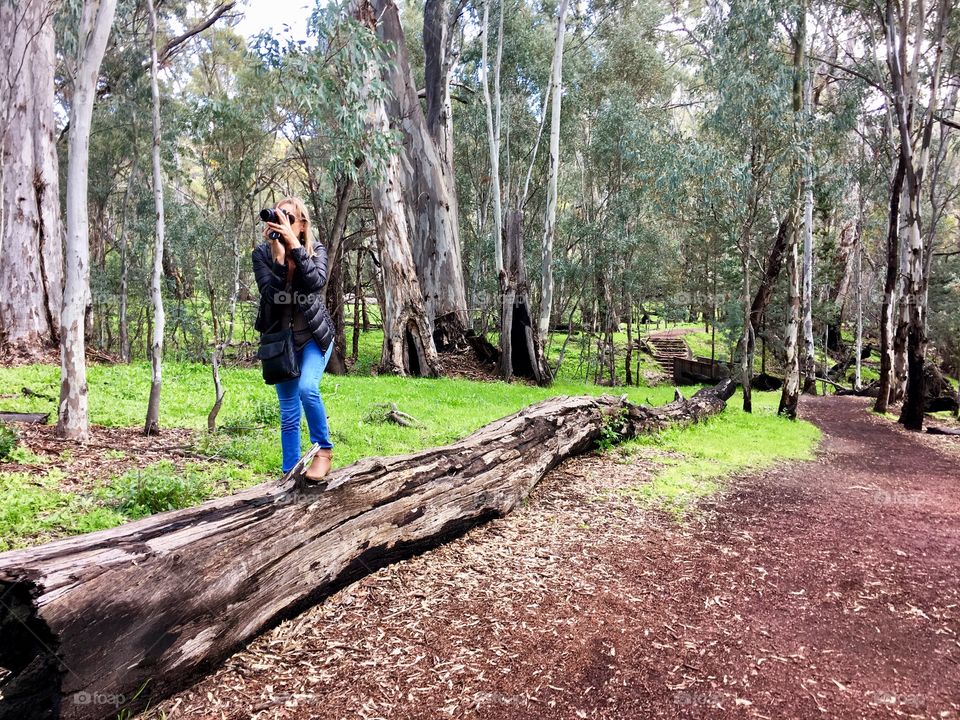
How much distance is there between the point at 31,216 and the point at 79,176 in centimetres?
720

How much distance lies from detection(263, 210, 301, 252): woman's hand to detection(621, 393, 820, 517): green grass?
12.0 ft

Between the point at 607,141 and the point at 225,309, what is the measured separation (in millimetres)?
16310

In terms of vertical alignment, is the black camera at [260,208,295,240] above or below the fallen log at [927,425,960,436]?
above

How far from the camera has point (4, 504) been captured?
3537 millimetres

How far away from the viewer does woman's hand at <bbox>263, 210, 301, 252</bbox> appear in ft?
11.0

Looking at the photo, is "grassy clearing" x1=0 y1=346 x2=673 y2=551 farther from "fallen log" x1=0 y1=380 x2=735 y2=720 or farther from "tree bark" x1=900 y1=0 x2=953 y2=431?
"tree bark" x1=900 y1=0 x2=953 y2=431

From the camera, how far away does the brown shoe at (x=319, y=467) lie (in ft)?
10.4

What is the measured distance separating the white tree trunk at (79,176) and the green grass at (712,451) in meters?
5.10

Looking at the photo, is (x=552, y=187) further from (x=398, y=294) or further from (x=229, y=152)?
(x=229, y=152)

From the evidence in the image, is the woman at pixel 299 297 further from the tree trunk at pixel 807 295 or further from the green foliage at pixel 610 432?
the tree trunk at pixel 807 295

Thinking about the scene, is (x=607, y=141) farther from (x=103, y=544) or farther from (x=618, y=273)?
(x=103, y=544)

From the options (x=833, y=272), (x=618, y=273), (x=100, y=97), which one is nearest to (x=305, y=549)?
(x=618, y=273)

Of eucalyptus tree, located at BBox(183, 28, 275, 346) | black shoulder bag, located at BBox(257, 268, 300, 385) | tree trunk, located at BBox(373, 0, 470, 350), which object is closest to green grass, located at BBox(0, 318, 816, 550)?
black shoulder bag, located at BBox(257, 268, 300, 385)

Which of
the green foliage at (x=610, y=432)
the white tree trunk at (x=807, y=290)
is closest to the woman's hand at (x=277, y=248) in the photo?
the green foliage at (x=610, y=432)
